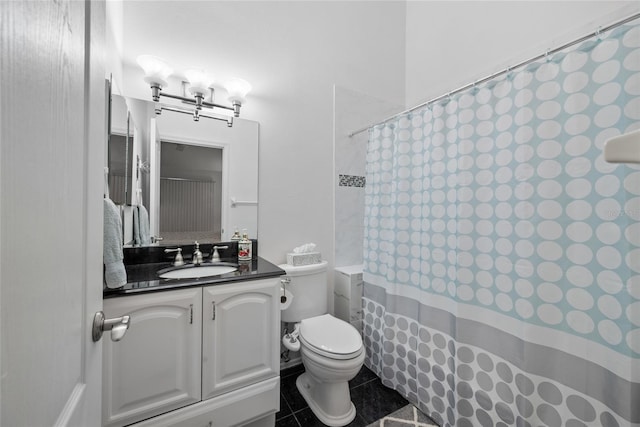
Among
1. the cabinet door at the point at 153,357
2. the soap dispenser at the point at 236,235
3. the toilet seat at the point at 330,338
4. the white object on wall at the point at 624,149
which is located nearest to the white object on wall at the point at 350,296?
the toilet seat at the point at 330,338

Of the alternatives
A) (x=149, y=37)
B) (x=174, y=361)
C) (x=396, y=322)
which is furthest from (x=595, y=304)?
(x=149, y=37)

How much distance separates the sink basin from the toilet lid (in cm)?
59

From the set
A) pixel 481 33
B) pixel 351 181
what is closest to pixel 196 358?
pixel 351 181

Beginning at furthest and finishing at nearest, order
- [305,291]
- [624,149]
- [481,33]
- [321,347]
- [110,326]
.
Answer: [481,33], [305,291], [321,347], [110,326], [624,149]

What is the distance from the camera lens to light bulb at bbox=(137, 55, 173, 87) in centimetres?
141

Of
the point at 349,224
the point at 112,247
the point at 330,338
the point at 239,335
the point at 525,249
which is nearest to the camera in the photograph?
the point at 112,247

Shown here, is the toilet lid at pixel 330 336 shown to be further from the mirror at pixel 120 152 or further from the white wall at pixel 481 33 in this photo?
the white wall at pixel 481 33

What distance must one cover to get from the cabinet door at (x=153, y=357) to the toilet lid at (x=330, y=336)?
604 millimetres

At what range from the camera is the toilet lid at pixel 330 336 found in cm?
140

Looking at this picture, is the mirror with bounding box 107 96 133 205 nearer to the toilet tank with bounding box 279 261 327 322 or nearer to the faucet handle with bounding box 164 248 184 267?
the faucet handle with bounding box 164 248 184 267

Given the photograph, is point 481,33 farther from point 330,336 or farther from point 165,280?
point 165,280

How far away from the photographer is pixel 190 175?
1.65 meters

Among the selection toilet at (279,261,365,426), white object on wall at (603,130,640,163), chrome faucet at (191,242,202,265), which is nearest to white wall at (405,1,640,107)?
white object on wall at (603,130,640,163)

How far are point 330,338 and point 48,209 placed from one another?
57.3 inches
